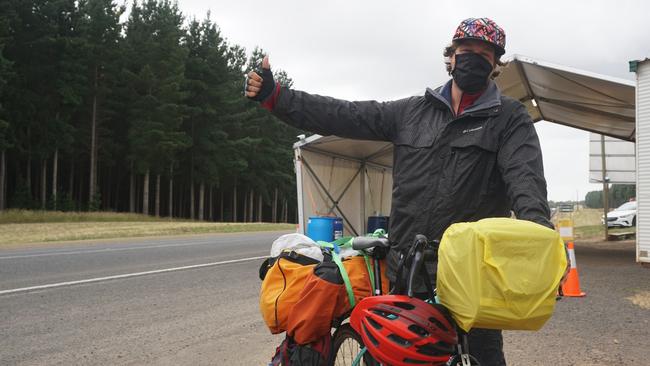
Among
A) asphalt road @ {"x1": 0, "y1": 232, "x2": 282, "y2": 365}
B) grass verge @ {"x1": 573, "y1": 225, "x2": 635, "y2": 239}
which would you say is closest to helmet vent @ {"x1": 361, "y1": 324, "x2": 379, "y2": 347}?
asphalt road @ {"x1": 0, "y1": 232, "x2": 282, "y2": 365}

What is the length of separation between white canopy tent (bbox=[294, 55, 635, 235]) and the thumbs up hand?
8.88 metres

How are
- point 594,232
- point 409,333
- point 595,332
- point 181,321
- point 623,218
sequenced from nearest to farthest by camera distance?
point 409,333
point 595,332
point 181,321
point 594,232
point 623,218

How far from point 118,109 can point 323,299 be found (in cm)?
4486

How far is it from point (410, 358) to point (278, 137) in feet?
182

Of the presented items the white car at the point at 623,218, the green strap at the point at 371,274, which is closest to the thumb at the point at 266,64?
the green strap at the point at 371,274

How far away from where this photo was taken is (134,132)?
131 feet

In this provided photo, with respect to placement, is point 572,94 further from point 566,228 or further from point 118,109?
point 118,109

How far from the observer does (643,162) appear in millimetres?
11453

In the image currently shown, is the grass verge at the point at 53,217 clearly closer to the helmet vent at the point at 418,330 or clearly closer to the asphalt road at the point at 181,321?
the asphalt road at the point at 181,321

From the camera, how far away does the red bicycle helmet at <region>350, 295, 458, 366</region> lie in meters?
1.80

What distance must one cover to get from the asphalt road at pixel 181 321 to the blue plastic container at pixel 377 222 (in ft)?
13.4

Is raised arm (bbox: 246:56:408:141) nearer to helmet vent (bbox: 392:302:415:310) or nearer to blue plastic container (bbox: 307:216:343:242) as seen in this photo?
helmet vent (bbox: 392:302:415:310)

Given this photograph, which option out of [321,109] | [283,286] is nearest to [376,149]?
Result: [321,109]

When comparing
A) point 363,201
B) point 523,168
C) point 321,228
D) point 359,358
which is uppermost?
point 523,168
